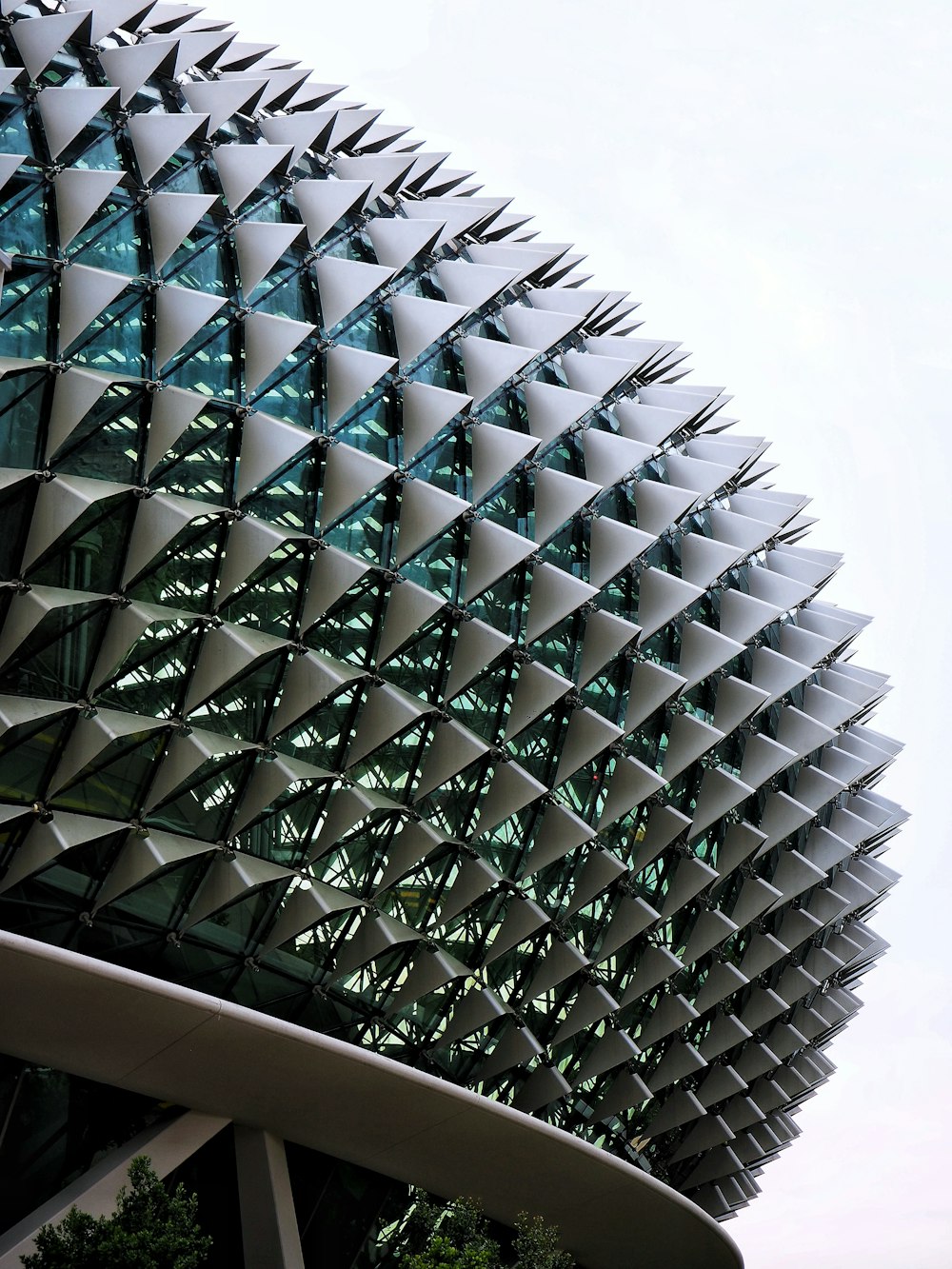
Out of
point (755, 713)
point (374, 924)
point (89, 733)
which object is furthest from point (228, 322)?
point (755, 713)

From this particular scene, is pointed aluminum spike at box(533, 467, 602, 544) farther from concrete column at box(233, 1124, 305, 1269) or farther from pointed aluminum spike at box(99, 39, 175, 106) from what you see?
concrete column at box(233, 1124, 305, 1269)

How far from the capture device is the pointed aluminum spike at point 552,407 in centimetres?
2552

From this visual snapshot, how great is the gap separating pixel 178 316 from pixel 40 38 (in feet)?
17.2

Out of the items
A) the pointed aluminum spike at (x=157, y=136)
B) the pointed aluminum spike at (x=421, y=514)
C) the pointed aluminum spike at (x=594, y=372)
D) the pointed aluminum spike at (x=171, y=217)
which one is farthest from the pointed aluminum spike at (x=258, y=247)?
the pointed aluminum spike at (x=594, y=372)

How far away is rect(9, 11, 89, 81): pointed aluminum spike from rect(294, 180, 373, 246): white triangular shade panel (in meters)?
4.73

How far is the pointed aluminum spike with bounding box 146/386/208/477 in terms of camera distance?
20562 millimetres

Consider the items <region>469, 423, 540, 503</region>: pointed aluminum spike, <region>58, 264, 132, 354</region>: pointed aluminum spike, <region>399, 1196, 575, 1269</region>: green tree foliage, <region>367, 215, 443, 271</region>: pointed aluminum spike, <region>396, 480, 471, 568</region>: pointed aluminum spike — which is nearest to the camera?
<region>399, 1196, 575, 1269</region>: green tree foliage

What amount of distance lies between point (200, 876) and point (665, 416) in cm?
1419

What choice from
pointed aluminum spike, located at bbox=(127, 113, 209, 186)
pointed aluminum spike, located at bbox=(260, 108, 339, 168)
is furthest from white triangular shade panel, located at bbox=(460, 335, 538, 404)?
pointed aluminum spike, located at bbox=(127, 113, 209, 186)

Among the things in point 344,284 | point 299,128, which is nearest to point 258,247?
point 344,284

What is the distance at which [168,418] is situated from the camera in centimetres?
2078

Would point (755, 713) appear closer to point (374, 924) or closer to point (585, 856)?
point (585, 856)

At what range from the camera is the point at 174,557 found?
2116cm

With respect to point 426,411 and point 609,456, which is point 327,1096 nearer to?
point 426,411
